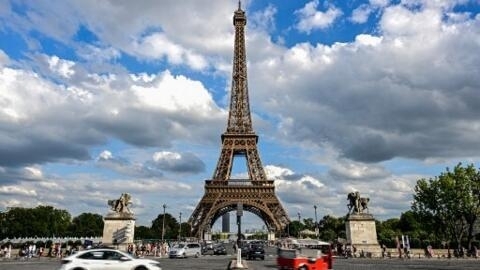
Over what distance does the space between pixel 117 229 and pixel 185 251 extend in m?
6.53

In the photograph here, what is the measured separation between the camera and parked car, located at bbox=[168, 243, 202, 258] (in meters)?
45.3

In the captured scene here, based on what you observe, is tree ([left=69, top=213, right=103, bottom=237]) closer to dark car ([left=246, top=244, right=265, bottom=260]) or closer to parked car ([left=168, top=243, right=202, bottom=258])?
parked car ([left=168, top=243, right=202, bottom=258])

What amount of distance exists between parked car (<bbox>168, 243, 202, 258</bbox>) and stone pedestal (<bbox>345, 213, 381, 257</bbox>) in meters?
14.3

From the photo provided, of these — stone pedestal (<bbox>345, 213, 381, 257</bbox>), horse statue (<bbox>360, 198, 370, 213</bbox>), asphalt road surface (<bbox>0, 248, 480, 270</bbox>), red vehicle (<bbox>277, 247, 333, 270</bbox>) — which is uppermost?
horse statue (<bbox>360, 198, 370, 213</bbox>)

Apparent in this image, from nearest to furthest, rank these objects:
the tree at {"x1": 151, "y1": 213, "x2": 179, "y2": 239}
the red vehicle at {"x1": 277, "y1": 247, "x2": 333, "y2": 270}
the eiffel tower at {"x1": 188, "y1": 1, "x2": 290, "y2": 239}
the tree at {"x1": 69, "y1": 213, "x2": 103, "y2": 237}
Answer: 1. the red vehicle at {"x1": 277, "y1": 247, "x2": 333, "y2": 270}
2. the eiffel tower at {"x1": 188, "y1": 1, "x2": 290, "y2": 239}
3. the tree at {"x1": 151, "y1": 213, "x2": 179, "y2": 239}
4. the tree at {"x1": 69, "y1": 213, "x2": 103, "y2": 237}

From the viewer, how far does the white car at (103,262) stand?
1991 centimetres

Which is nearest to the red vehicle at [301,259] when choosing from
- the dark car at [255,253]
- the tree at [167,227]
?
the dark car at [255,253]

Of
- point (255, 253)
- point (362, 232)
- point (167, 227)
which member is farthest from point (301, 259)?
point (167, 227)

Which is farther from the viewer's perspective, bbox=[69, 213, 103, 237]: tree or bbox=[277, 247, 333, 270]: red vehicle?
bbox=[69, 213, 103, 237]: tree

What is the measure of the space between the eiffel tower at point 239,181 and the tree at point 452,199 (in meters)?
33.1

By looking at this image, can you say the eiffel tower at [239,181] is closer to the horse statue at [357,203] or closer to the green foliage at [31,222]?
the horse statue at [357,203]

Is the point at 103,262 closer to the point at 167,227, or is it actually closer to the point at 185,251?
the point at 185,251

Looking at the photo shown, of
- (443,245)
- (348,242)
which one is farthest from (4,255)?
(443,245)

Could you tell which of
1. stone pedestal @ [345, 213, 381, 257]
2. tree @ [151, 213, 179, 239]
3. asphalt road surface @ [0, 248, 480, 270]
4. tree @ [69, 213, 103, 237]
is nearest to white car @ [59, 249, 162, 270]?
asphalt road surface @ [0, 248, 480, 270]
